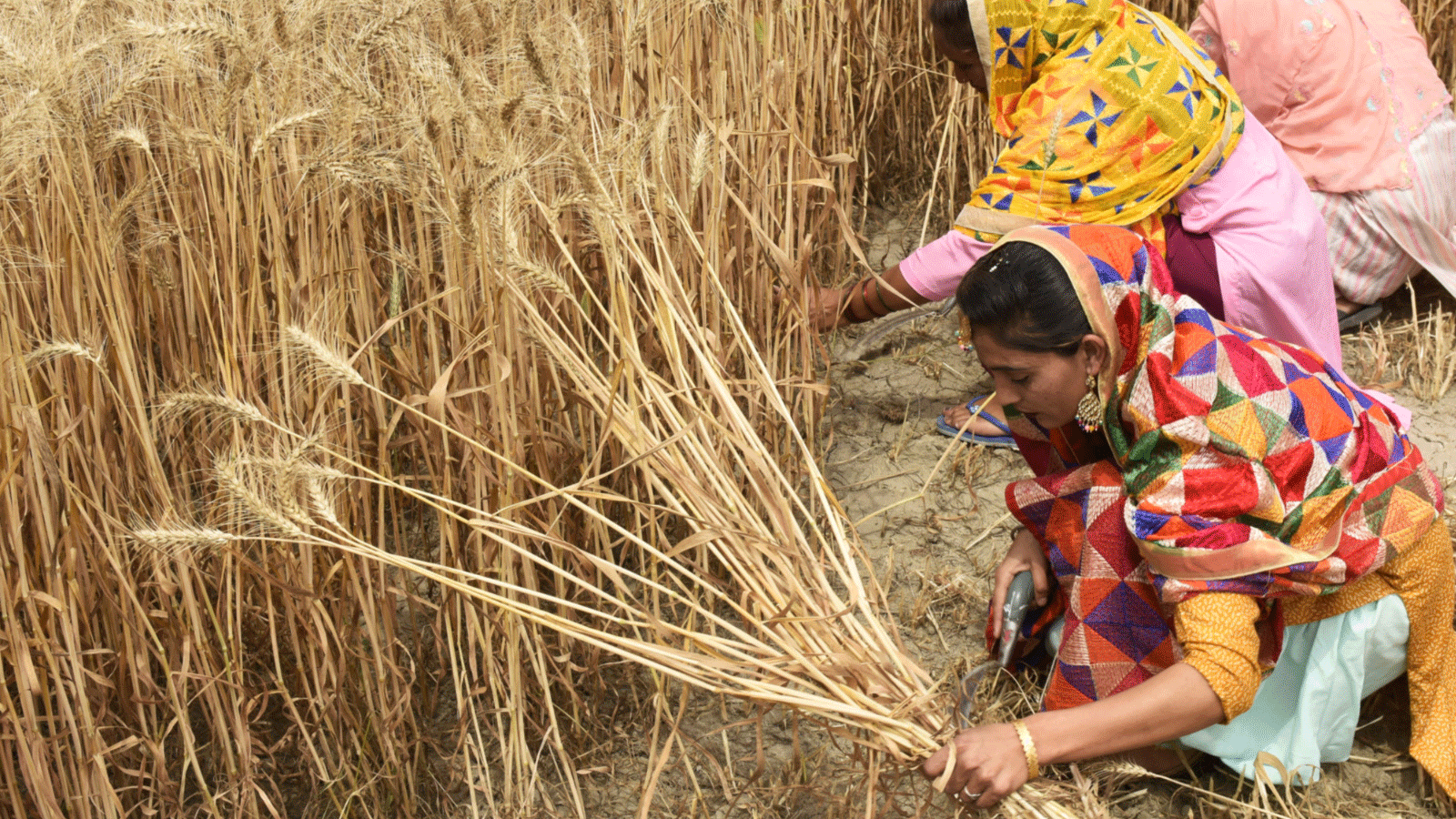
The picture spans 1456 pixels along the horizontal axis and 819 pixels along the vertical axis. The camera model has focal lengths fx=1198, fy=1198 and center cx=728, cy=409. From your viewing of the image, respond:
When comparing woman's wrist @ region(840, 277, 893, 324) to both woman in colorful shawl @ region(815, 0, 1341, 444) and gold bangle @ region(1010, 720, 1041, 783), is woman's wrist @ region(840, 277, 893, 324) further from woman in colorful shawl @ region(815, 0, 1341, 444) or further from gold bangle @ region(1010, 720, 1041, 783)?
gold bangle @ region(1010, 720, 1041, 783)

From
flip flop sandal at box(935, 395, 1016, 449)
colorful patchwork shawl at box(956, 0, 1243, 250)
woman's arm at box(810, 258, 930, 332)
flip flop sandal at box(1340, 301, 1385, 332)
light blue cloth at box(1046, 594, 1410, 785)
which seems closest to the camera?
light blue cloth at box(1046, 594, 1410, 785)

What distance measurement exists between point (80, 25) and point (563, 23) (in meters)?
0.61

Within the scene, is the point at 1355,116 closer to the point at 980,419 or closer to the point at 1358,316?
the point at 1358,316

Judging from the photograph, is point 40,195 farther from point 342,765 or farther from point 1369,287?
point 1369,287

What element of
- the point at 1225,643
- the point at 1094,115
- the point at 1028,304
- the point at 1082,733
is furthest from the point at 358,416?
the point at 1094,115

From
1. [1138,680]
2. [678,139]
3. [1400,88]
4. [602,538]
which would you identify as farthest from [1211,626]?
[1400,88]

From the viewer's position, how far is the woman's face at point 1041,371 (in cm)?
134

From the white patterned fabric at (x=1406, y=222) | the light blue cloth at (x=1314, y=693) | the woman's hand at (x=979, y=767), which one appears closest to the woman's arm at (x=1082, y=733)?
the woman's hand at (x=979, y=767)

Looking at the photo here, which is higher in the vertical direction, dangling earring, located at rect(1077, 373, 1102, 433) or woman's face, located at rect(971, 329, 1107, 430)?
woman's face, located at rect(971, 329, 1107, 430)

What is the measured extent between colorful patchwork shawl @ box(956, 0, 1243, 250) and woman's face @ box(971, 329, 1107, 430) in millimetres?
637

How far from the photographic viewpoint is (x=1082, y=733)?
4.07ft

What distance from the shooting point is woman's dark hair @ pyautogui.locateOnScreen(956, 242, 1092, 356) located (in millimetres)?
1308

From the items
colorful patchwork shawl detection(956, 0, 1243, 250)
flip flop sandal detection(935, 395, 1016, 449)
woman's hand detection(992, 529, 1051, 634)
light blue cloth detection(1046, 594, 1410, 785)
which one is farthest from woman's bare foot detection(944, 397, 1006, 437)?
light blue cloth detection(1046, 594, 1410, 785)

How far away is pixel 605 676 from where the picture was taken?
1.69 m
